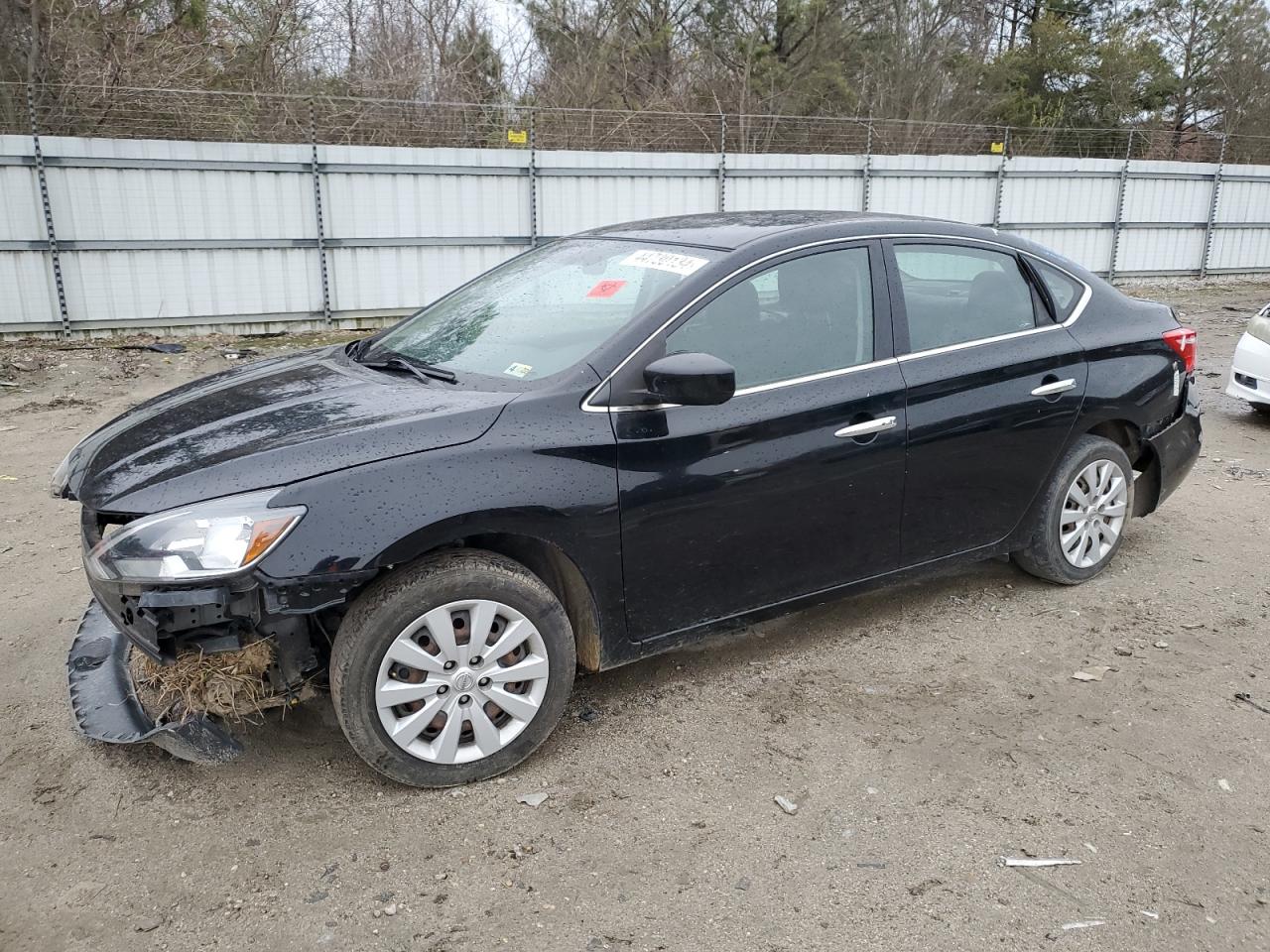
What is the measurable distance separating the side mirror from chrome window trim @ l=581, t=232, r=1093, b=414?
4.8 inches

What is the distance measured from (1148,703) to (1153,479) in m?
1.55

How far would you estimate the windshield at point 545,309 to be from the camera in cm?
339

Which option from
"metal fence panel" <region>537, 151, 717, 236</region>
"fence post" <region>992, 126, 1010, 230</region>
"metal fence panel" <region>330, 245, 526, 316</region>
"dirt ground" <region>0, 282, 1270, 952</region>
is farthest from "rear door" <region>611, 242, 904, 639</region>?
"fence post" <region>992, 126, 1010, 230</region>

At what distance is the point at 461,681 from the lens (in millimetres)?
2953

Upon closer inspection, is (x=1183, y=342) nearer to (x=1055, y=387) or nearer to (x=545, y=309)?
(x=1055, y=387)

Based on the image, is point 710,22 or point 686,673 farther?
point 710,22

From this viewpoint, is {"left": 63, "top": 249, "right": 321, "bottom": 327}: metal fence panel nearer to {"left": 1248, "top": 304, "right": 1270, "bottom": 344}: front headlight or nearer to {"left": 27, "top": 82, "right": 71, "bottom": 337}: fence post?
{"left": 27, "top": 82, "right": 71, "bottom": 337}: fence post

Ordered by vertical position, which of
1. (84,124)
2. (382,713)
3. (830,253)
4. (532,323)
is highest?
(84,124)

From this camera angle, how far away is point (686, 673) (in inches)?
150

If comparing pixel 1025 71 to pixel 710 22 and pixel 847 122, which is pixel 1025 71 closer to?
pixel 710 22

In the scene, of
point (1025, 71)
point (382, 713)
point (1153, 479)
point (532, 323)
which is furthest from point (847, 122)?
point (1025, 71)

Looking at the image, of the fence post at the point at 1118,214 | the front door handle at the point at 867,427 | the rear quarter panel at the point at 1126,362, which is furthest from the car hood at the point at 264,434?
the fence post at the point at 1118,214

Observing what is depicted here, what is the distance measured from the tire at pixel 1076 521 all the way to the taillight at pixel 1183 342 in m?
0.55

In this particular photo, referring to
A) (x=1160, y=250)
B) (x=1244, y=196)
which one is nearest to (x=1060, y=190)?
(x=1160, y=250)
